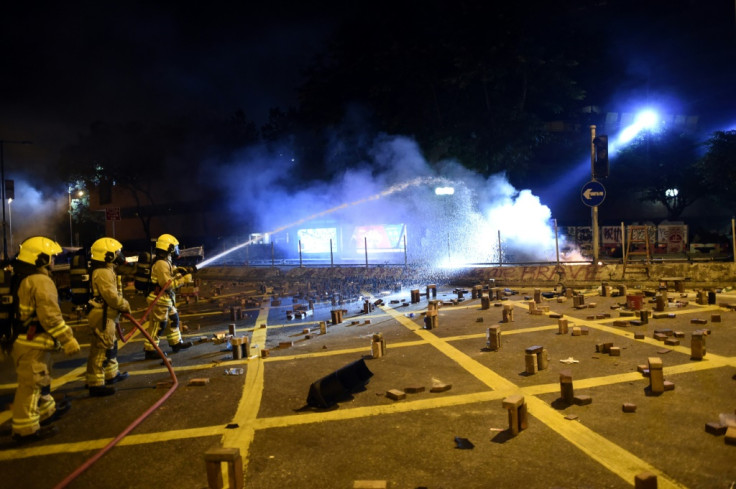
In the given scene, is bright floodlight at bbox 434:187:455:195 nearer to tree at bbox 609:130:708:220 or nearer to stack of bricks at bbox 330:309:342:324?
stack of bricks at bbox 330:309:342:324

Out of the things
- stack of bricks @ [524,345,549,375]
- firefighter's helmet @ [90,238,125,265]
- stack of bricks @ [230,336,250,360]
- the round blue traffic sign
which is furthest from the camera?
the round blue traffic sign

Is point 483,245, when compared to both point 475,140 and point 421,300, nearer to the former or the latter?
point 475,140

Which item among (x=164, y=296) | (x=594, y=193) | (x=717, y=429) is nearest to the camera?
(x=717, y=429)

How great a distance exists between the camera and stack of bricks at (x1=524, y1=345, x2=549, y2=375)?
205 inches

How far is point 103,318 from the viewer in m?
5.69

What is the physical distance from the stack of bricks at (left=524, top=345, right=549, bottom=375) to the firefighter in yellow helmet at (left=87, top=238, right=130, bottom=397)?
4.76 m

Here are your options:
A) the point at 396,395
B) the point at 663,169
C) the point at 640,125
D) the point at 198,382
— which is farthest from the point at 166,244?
the point at 640,125

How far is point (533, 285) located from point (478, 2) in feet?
44.6

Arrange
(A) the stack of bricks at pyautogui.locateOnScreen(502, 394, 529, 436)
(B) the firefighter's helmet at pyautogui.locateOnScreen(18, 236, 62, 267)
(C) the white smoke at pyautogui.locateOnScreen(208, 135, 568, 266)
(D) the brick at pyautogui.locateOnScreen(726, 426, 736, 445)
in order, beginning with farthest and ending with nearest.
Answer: (C) the white smoke at pyautogui.locateOnScreen(208, 135, 568, 266) < (B) the firefighter's helmet at pyautogui.locateOnScreen(18, 236, 62, 267) < (A) the stack of bricks at pyautogui.locateOnScreen(502, 394, 529, 436) < (D) the brick at pyautogui.locateOnScreen(726, 426, 736, 445)

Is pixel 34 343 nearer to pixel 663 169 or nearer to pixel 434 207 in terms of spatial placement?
pixel 434 207

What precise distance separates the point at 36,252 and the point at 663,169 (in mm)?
30743

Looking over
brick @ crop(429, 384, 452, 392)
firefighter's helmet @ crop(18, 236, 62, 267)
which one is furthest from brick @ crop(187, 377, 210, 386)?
brick @ crop(429, 384, 452, 392)

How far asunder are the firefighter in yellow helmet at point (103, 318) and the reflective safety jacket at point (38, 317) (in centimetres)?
112

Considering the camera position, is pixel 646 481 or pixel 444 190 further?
pixel 444 190
